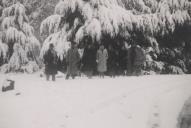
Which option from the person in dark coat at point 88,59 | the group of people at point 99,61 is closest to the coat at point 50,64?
the group of people at point 99,61

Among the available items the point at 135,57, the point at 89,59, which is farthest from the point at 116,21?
the point at 89,59

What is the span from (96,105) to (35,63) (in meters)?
12.9

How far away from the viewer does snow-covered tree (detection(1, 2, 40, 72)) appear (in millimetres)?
22188

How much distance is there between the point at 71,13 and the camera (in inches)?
752

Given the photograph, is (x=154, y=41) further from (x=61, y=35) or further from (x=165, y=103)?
(x=165, y=103)

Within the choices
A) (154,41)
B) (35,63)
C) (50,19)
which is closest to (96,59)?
(50,19)

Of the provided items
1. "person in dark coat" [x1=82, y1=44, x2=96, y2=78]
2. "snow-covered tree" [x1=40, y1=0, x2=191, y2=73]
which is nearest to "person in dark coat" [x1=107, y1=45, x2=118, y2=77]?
"snow-covered tree" [x1=40, y1=0, x2=191, y2=73]

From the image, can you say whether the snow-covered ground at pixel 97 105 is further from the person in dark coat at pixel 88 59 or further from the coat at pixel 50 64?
the person in dark coat at pixel 88 59

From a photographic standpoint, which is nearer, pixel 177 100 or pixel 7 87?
pixel 177 100

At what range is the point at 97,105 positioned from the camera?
1107cm

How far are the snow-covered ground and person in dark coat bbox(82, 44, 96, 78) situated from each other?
446 centimetres

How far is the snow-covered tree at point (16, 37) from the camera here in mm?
22188

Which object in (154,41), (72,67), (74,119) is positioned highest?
(154,41)

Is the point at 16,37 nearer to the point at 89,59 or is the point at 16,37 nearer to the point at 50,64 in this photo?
the point at 89,59
